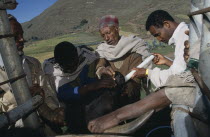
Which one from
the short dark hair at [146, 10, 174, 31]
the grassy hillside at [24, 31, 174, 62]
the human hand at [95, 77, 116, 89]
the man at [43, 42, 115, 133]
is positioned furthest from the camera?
the grassy hillside at [24, 31, 174, 62]

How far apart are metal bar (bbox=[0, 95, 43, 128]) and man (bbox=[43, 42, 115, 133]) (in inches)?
49.9

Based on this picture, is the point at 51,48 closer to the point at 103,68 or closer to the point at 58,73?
the point at 58,73

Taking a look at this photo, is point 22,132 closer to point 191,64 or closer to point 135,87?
point 191,64

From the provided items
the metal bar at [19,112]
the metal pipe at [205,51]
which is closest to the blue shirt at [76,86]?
the metal bar at [19,112]

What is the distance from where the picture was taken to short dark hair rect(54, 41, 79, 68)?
3.32 meters

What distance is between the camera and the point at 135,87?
11.9ft

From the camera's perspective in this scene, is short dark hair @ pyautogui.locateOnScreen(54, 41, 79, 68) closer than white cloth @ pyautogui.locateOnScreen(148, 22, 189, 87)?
No

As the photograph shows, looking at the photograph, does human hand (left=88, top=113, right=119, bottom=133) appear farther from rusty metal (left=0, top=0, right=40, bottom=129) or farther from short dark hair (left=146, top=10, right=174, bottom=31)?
short dark hair (left=146, top=10, right=174, bottom=31)

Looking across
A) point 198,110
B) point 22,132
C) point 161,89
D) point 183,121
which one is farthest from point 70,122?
point 198,110

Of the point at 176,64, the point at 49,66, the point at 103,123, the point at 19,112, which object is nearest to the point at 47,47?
the point at 49,66

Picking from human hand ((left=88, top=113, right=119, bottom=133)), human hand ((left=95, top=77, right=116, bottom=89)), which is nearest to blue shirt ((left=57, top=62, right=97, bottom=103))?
human hand ((left=95, top=77, right=116, bottom=89))

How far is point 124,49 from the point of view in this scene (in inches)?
151

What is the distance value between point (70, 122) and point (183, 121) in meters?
1.81

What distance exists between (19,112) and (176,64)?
203cm
